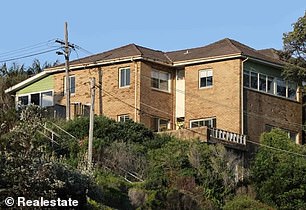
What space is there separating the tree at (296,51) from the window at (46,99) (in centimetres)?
1472

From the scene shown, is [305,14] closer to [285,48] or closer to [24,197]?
[285,48]

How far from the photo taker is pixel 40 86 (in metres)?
59.9

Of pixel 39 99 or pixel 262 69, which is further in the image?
pixel 39 99

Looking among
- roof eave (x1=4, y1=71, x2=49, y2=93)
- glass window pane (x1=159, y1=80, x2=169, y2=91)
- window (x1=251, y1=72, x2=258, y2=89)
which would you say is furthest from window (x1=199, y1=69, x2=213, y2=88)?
roof eave (x1=4, y1=71, x2=49, y2=93)

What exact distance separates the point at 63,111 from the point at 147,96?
508cm

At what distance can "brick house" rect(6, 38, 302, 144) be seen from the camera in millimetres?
52469

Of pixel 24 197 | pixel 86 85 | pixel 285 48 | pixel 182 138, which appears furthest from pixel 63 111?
pixel 24 197

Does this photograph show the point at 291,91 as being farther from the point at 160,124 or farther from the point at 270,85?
the point at 160,124

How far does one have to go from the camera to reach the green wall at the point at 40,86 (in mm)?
59188

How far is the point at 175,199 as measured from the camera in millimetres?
38938

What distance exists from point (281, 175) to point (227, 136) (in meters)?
5.73

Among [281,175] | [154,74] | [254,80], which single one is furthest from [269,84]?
[281,175]

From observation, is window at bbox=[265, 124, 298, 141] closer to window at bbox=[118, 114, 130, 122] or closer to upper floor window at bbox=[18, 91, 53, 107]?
window at bbox=[118, 114, 130, 122]

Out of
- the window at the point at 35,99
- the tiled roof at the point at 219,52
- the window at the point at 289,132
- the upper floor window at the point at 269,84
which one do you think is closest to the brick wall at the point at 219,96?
the tiled roof at the point at 219,52
